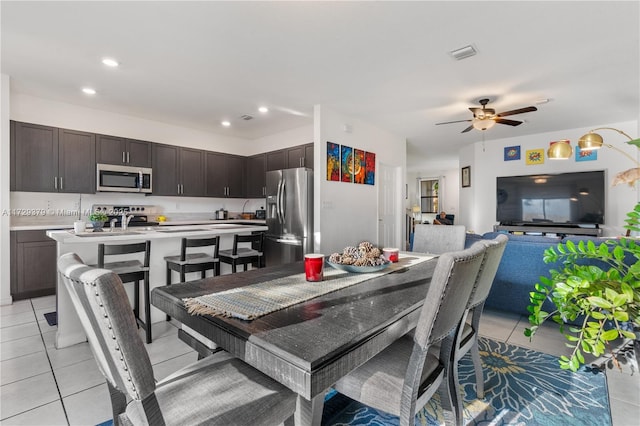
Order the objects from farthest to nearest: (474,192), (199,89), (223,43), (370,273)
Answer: (474,192) < (199,89) < (223,43) < (370,273)

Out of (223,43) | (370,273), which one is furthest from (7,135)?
(370,273)

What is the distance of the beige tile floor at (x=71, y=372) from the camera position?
1.64 meters

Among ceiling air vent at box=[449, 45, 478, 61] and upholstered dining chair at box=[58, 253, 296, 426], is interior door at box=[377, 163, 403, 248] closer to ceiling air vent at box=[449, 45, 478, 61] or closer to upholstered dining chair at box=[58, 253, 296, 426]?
ceiling air vent at box=[449, 45, 478, 61]

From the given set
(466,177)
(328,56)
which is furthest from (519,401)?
(466,177)

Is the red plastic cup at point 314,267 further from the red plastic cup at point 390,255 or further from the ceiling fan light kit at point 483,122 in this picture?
the ceiling fan light kit at point 483,122

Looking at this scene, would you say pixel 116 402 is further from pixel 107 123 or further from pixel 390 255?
pixel 107 123

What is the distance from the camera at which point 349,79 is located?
344 centimetres

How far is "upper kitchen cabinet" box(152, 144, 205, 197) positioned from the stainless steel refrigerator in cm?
156

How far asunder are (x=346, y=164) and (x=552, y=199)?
403cm

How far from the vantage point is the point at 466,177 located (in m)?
6.91

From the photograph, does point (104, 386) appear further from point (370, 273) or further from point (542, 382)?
point (542, 382)

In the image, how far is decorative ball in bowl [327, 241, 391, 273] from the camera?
159cm

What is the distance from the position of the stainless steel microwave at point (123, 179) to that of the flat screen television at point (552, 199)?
657cm

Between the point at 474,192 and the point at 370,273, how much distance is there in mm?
5937
